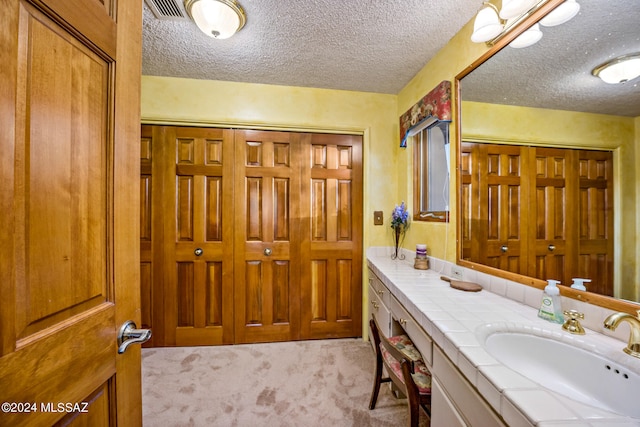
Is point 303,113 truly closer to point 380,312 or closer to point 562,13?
point 562,13

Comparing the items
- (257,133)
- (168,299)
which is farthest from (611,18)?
(168,299)

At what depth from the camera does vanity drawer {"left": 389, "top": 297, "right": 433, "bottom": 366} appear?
3.38ft

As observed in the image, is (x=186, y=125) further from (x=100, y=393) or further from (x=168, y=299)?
(x=100, y=393)

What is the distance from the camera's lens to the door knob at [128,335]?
642mm

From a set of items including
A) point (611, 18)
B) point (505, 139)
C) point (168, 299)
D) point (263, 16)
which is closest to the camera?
point (611, 18)

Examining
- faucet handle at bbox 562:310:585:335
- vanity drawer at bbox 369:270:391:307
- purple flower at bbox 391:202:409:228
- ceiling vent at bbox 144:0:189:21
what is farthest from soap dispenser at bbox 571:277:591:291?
ceiling vent at bbox 144:0:189:21

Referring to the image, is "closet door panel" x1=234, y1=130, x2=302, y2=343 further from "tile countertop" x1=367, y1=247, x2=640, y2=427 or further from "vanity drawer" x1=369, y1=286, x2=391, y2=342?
"tile countertop" x1=367, y1=247, x2=640, y2=427

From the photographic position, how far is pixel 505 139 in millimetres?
1284

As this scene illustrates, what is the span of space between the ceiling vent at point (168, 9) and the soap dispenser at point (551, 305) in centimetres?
233

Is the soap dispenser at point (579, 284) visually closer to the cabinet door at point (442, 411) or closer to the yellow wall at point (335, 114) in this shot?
the cabinet door at point (442, 411)

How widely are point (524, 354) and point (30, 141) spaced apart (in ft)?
4.99

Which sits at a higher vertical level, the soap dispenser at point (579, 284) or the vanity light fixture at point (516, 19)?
the vanity light fixture at point (516, 19)

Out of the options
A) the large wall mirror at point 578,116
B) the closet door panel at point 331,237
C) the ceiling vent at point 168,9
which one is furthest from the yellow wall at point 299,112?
the large wall mirror at point 578,116

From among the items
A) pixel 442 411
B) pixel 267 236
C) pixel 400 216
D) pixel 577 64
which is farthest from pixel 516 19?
pixel 267 236
